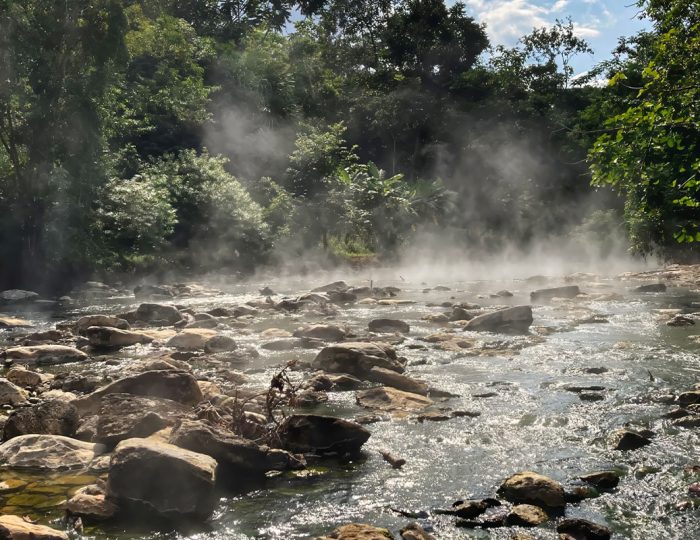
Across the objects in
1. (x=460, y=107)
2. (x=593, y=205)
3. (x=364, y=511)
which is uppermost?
(x=460, y=107)

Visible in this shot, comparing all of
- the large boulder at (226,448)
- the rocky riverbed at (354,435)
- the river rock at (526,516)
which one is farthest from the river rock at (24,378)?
the river rock at (526,516)

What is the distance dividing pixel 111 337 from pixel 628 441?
30.9ft

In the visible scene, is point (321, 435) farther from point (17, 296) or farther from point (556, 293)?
point (17, 296)

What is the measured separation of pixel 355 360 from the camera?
998 centimetres

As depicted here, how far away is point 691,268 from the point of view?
86.4 feet

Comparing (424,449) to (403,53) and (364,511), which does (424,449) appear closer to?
(364,511)

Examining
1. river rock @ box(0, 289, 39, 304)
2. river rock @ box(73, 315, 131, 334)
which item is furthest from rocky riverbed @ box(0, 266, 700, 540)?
river rock @ box(0, 289, 39, 304)

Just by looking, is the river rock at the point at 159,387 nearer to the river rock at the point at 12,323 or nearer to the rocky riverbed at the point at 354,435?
the rocky riverbed at the point at 354,435

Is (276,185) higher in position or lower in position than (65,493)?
higher

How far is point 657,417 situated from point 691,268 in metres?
21.1

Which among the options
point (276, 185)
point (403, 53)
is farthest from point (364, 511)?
point (403, 53)

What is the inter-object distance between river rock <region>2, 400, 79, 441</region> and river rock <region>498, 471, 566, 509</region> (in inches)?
169

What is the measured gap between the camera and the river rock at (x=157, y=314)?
16.1 m

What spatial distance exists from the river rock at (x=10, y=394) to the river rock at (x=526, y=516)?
5992 millimetres
